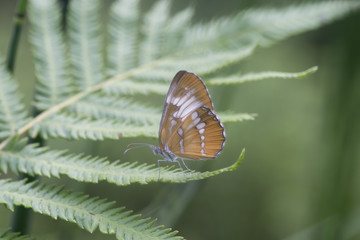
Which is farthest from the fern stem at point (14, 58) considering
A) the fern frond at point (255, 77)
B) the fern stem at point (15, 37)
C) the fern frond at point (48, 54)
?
the fern frond at point (255, 77)

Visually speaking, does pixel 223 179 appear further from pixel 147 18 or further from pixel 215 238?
pixel 147 18

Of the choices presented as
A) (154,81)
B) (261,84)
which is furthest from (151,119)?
(261,84)

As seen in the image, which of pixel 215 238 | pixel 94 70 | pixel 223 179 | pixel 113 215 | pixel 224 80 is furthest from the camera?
pixel 223 179

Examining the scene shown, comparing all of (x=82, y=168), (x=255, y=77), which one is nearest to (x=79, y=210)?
(x=82, y=168)

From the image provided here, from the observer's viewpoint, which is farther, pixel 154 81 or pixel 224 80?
pixel 154 81

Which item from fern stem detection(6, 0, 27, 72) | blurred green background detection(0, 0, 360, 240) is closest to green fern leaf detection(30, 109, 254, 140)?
fern stem detection(6, 0, 27, 72)

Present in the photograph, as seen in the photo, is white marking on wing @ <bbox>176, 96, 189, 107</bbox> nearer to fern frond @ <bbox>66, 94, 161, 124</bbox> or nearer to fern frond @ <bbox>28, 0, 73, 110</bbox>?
fern frond @ <bbox>66, 94, 161, 124</bbox>

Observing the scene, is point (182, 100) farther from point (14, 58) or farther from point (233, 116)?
point (14, 58)
